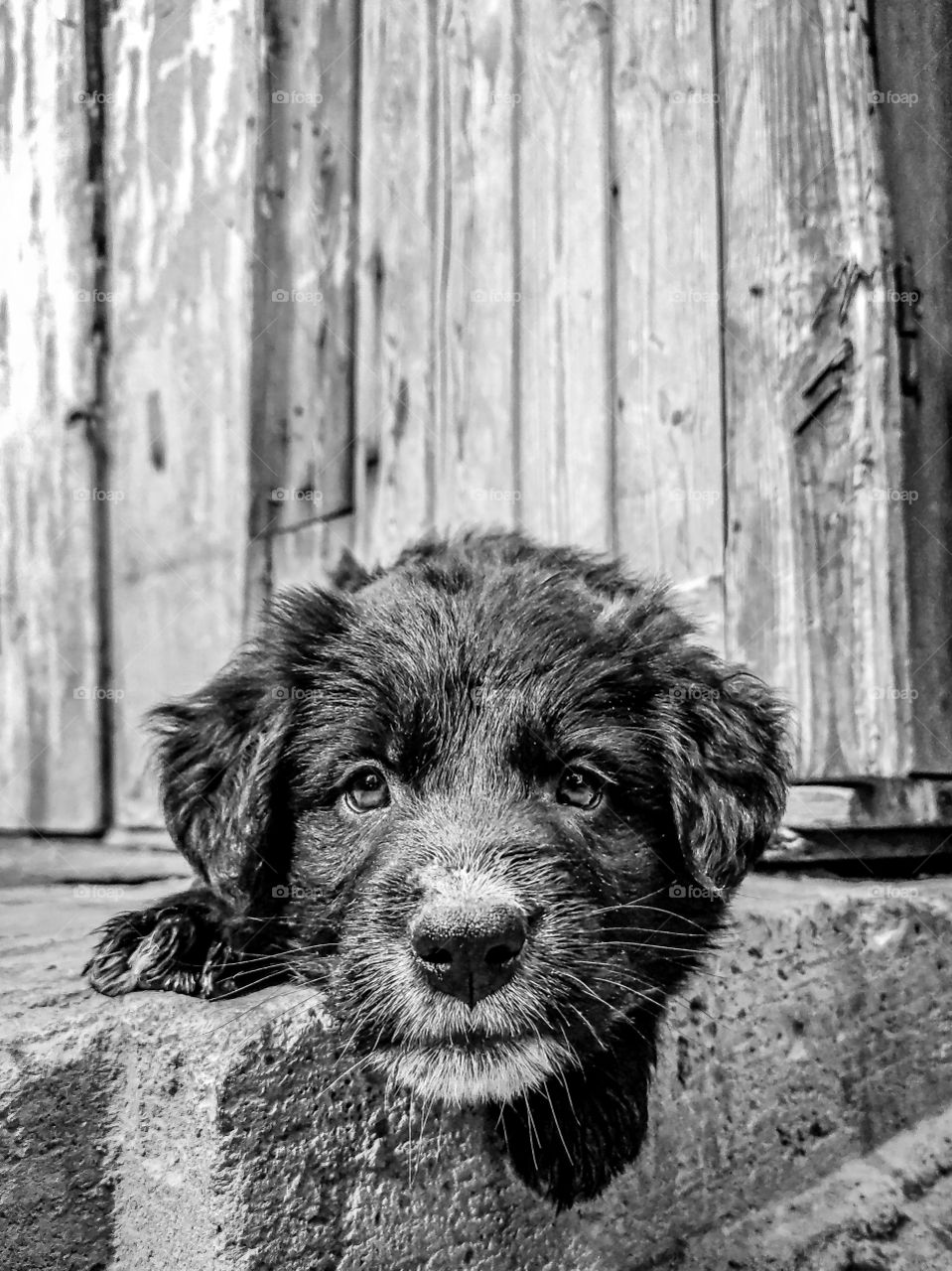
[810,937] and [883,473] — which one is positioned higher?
[883,473]

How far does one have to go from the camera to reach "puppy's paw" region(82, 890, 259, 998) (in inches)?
92.0

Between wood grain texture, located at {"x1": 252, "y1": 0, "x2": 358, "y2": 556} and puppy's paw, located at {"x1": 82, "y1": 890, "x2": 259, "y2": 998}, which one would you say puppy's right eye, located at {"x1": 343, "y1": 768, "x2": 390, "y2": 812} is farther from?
wood grain texture, located at {"x1": 252, "y1": 0, "x2": 358, "y2": 556}

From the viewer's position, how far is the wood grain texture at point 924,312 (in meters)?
3.23

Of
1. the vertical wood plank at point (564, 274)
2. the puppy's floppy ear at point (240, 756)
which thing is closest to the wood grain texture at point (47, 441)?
the puppy's floppy ear at point (240, 756)

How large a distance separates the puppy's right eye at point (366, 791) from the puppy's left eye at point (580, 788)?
382 millimetres

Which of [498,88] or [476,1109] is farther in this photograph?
[498,88]

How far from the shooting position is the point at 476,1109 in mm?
2189

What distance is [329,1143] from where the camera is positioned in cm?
202

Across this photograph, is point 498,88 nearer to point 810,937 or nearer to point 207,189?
point 207,189

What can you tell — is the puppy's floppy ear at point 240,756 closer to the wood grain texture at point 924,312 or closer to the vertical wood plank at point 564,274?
the vertical wood plank at point 564,274

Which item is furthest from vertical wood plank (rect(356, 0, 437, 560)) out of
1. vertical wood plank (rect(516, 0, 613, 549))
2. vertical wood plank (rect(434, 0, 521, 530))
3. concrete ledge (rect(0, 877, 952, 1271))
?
concrete ledge (rect(0, 877, 952, 1271))

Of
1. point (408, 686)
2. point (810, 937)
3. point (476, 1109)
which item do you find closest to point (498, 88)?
point (408, 686)

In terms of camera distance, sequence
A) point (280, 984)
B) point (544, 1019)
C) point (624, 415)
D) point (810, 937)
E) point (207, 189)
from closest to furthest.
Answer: point (544, 1019) < point (280, 984) < point (810, 937) < point (624, 415) < point (207, 189)

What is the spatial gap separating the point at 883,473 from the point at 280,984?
2.14m
